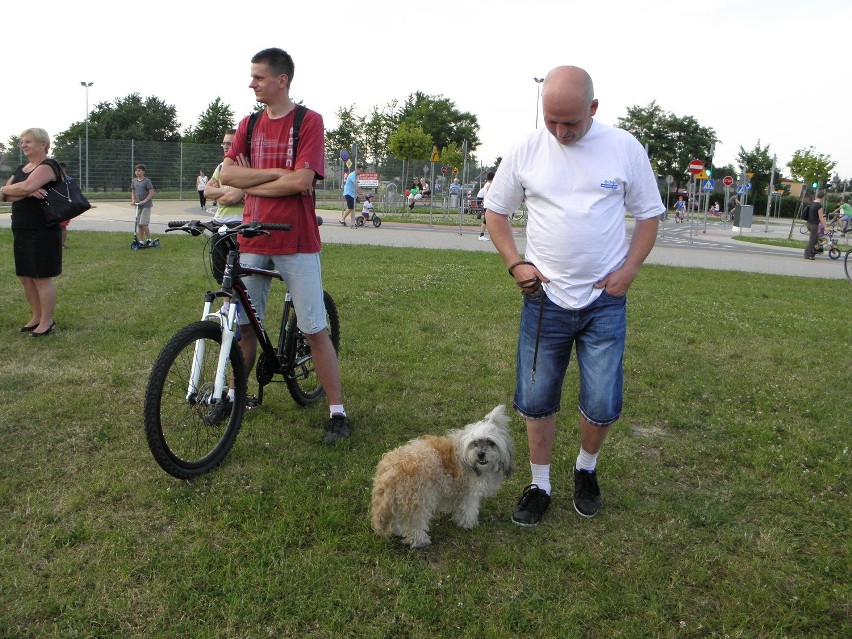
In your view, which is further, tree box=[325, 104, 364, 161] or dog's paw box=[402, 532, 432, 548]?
tree box=[325, 104, 364, 161]

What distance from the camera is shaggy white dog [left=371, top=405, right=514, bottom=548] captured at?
118 inches

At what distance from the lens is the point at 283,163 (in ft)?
12.7

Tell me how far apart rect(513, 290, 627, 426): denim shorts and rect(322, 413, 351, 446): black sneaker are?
50.6 inches

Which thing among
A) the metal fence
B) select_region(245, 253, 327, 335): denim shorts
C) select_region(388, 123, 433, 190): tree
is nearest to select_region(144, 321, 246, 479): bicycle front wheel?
select_region(245, 253, 327, 335): denim shorts

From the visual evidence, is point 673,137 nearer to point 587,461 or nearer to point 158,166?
point 158,166

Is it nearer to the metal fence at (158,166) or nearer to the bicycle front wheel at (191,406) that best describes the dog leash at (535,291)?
the bicycle front wheel at (191,406)

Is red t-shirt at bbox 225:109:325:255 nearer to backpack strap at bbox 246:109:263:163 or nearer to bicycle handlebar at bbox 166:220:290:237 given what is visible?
backpack strap at bbox 246:109:263:163

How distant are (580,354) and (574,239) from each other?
0.58 m

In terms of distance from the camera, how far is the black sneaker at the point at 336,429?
4125 millimetres

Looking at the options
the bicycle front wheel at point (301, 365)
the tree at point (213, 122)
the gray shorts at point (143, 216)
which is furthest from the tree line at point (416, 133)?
the bicycle front wheel at point (301, 365)

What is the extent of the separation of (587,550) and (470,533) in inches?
21.8

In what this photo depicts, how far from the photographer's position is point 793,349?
6859mm

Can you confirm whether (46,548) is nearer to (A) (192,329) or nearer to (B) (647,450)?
(A) (192,329)

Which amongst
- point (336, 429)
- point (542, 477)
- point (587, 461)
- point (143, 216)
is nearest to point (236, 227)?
point (336, 429)
